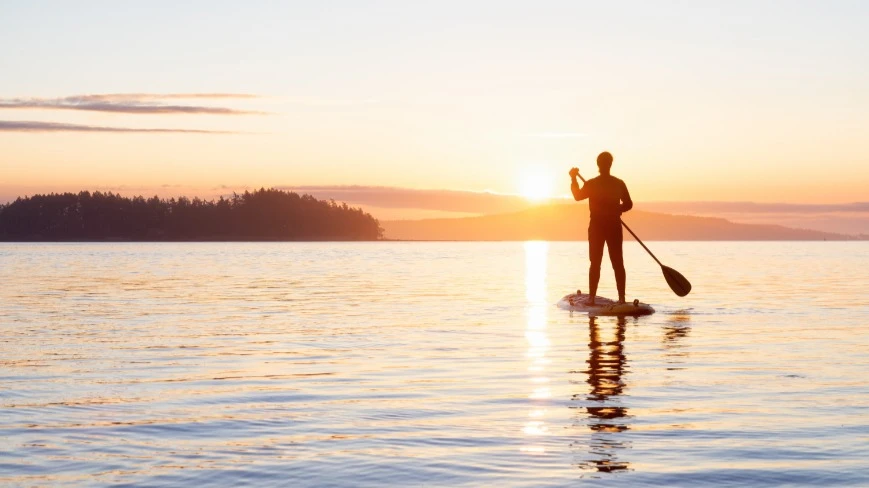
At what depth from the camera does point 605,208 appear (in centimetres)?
2123

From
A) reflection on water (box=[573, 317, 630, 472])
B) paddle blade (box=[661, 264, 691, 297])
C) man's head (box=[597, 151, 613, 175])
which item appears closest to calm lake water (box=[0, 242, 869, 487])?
reflection on water (box=[573, 317, 630, 472])

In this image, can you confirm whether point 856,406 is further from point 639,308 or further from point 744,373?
point 639,308

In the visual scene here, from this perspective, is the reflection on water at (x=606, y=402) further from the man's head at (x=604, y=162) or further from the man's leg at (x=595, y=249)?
the man's head at (x=604, y=162)

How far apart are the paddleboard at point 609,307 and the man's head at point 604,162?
284 cm

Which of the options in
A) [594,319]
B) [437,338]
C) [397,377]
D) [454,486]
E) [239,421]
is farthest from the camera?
[594,319]

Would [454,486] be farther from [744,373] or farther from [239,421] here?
[744,373]

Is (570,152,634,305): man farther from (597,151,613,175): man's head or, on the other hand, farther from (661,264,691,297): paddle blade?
(661,264,691,297): paddle blade

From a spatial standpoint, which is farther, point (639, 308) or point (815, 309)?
point (815, 309)

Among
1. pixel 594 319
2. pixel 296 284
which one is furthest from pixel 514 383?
pixel 296 284

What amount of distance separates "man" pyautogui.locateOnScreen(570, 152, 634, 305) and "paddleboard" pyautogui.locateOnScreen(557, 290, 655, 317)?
0.25m

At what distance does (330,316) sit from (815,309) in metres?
11.0

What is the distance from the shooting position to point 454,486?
6672 mm

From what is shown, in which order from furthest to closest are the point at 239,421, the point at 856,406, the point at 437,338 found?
the point at 437,338
the point at 856,406
the point at 239,421

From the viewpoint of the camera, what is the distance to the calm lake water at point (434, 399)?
23.6 feet
